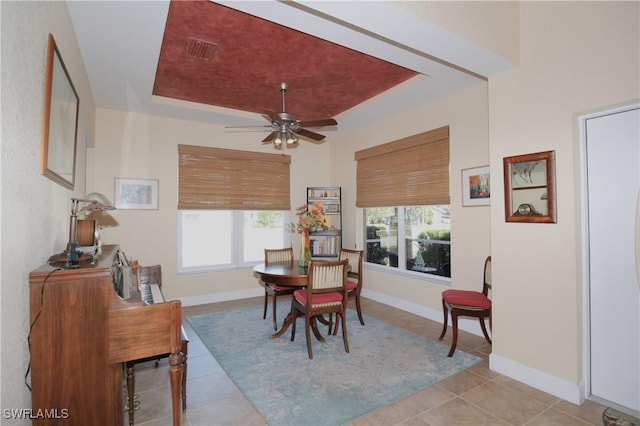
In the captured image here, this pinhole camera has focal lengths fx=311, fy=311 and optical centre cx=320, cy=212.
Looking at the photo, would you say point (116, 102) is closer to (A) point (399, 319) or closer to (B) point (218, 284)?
(B) point (218, 284)

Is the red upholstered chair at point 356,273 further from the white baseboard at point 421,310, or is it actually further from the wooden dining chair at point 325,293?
the white baseboard at point 421,310

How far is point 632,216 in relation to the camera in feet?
6.98

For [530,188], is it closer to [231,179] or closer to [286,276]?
[286,276]

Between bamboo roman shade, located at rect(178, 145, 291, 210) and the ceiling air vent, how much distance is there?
2030mm

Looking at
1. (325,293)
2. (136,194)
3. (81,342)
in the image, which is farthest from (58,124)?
(136,194)

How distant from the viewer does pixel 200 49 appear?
2855 mm

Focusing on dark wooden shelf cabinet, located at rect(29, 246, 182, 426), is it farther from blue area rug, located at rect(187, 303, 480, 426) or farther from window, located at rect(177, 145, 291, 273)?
window, located at rect(177, 145, 291, 273)

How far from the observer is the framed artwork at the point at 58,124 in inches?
61.0

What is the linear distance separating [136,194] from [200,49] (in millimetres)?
2516

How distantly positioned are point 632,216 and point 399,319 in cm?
266

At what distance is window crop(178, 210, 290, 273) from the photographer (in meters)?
4.89

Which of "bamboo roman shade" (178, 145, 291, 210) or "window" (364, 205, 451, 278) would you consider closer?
"window" (364, 205, 451, 278)

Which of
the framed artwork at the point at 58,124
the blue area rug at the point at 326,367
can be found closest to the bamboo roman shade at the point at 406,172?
the blue area rug at the point at 326,367

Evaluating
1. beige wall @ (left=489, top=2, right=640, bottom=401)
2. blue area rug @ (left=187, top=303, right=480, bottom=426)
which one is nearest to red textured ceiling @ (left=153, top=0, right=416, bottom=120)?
beige wall @ (left=489, top=2, right=640, bottom=401)
